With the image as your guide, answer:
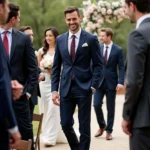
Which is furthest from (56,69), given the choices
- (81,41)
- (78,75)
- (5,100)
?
(5,100)

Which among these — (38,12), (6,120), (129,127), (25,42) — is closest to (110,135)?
(25,42)

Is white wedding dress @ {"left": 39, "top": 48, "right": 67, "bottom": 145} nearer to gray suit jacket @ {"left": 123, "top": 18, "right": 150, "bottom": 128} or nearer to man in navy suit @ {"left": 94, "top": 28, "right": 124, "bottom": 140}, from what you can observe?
man in navy suit @ {"left": 94, "top": 28, "right": 124, "bottom": 140}

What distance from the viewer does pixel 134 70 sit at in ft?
17.0

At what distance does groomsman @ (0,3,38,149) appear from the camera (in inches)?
281

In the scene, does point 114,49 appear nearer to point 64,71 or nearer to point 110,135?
point 110,135

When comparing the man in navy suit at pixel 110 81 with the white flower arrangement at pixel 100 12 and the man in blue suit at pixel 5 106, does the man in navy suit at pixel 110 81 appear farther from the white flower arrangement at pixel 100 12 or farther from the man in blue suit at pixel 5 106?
the man in blue suit at pixel 5 106

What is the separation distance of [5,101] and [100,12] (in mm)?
13295

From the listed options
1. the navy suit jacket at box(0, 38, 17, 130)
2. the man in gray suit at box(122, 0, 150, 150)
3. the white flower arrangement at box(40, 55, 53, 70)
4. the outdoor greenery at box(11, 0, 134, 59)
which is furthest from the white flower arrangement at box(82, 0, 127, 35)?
the outdoor greenery at box(11, 0, 134, 59)

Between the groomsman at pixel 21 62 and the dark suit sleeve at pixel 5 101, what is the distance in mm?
2856

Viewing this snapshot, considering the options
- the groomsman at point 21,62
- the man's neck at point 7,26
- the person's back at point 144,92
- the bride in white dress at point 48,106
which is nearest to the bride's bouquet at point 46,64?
the bride in white dress at point 48,106

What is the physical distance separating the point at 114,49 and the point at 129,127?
6.62m

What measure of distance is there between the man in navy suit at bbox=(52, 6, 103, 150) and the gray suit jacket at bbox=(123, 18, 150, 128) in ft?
10.1

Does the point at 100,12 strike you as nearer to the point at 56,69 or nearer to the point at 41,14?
the point at 56,69

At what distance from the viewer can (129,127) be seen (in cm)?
540
